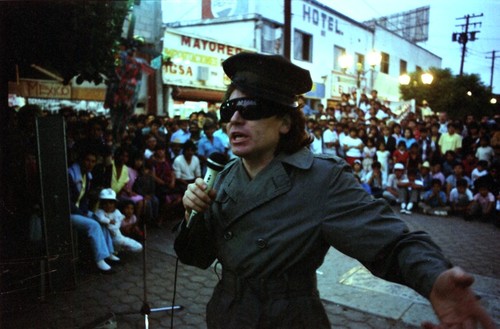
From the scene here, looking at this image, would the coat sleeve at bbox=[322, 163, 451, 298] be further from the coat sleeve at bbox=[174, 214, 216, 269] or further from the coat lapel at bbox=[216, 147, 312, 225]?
the coat sleeve at bbox=[174, 214, 216, 269]

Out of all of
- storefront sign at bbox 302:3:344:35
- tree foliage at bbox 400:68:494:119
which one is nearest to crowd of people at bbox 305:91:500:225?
storefront sign at bbox 302:3:344:35

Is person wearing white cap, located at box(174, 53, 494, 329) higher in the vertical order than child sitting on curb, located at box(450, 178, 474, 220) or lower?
higher

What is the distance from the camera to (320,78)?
74.9 ft

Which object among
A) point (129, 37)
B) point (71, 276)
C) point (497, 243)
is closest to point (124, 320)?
point (71, 276)

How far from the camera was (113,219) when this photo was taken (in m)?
5.66

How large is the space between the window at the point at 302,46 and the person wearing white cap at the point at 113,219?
17.2m

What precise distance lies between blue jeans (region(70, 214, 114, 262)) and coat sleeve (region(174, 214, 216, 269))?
358cm

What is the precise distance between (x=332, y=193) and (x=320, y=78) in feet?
72.7

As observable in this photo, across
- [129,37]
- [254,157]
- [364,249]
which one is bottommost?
[364,249]

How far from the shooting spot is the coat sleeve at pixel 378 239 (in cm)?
126

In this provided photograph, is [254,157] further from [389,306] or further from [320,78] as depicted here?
[320,78]

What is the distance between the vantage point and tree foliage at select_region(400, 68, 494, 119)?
2631cm

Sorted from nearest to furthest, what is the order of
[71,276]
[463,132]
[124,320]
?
[124,320], [71,276], [463,132]

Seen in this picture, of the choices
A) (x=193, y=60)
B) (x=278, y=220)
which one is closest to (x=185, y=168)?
(x=278, y=220)
